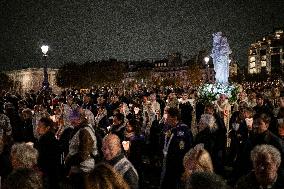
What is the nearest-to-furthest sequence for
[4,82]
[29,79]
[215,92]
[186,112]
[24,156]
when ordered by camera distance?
[24,156] < [186,112] < [215,92] < [4,82] < [29,79]

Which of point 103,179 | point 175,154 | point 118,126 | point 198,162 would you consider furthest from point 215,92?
point 103,179

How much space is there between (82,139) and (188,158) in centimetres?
190

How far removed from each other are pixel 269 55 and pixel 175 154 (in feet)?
544

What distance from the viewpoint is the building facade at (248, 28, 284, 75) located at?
16300 centimetres

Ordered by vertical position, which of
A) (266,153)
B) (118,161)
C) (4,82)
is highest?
(4,82)

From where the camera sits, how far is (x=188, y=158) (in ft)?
17.0

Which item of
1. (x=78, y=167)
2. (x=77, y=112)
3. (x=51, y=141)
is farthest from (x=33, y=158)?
(x=77, y=112)

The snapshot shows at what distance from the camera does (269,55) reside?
166m

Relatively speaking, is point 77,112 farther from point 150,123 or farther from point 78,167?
point 150,123

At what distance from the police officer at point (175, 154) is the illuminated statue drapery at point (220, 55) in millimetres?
22770

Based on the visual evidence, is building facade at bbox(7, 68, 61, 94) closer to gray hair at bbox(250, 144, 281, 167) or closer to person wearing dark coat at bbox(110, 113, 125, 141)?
person wearing dark coat at bbox(110, 113, 125, 141)

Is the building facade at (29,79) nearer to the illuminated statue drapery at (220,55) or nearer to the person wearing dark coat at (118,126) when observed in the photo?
the illuminated statue drapery at (220,55)

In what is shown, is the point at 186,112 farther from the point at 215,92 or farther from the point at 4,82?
the point at 4,82

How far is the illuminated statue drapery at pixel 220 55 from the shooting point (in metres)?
30.3
